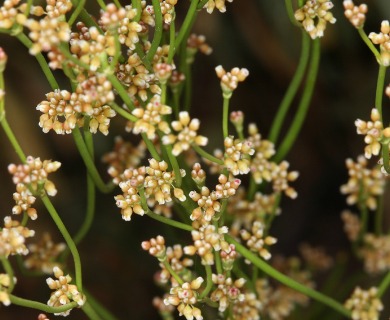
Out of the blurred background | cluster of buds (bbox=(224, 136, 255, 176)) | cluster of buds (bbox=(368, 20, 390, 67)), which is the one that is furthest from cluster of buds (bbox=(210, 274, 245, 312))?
the blurred background

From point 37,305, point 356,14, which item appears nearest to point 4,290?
point 37,305

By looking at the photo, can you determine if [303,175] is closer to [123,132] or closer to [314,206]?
[314,206]

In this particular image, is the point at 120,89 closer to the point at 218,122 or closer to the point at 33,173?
the point at 33,173

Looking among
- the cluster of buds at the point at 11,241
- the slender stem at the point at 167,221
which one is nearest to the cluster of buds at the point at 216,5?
the slender stem at the point at 167,221

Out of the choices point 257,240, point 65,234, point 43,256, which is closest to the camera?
point 65,234

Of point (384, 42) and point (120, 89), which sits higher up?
point (384, 42)

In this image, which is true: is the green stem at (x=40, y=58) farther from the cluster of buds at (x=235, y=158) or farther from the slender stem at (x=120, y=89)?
the cluster of buds at (x=235, y=158)
